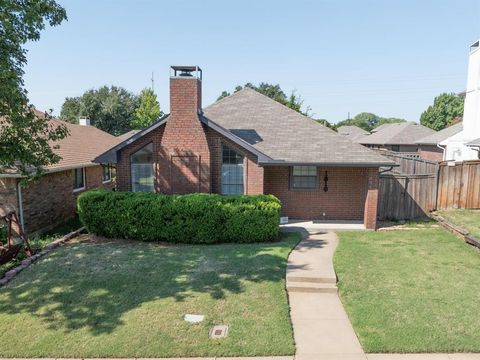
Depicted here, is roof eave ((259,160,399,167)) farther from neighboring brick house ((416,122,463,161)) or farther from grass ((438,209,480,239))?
neighboring brick house ((416,122,463,161))

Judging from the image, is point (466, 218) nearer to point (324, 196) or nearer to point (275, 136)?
point (324, 196)

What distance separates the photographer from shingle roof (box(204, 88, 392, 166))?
1238cm

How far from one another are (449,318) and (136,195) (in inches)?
349

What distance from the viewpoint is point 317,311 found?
6586 mm

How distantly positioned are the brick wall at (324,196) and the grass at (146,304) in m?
4.05

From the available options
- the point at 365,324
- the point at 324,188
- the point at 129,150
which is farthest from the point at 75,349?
the point at 324,188

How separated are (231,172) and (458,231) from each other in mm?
7809

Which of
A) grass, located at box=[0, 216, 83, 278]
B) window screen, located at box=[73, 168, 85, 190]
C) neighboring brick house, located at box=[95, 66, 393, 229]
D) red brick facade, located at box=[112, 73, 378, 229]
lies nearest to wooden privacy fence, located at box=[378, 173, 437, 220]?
neighboring brick house, located at box=[95, 66, 393, 229]

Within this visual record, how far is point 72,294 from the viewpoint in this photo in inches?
276

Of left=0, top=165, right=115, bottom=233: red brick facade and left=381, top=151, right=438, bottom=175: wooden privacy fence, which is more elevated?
left=381, top=151, right=438, bottom=175: wooden privacy fence

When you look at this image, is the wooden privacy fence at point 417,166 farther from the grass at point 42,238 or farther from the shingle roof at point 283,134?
the grass at point 42,238

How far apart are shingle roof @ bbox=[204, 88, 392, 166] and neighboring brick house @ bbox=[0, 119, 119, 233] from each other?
228 inches

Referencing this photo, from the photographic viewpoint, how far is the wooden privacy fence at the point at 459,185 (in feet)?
46.6

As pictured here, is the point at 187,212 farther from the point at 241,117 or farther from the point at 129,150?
the point at 241,117
